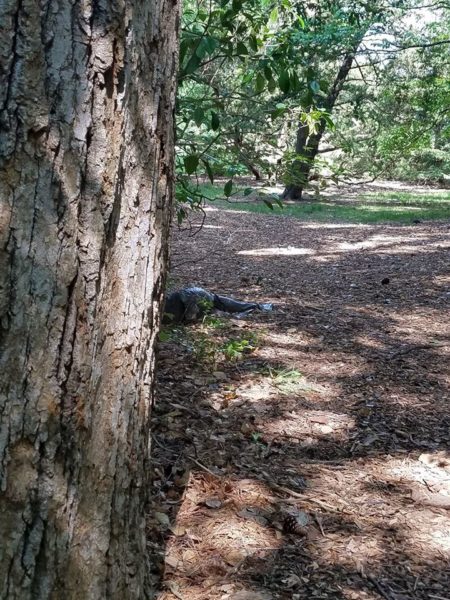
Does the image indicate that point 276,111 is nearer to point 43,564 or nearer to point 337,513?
point 337,513

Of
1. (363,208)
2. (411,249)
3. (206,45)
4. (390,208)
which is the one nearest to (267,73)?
(206,45)

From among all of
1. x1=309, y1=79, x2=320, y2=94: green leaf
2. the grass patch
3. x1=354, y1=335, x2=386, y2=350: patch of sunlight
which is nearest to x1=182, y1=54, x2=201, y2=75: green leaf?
x1=309, y1=79, x2=320, y2=94: green leaf

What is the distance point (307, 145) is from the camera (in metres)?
14.4

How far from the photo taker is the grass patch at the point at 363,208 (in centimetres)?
1702

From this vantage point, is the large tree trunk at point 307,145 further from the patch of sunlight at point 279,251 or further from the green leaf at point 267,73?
the patch of sunlight at point 279,251

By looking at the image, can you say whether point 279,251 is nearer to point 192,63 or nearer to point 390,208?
point 192,63

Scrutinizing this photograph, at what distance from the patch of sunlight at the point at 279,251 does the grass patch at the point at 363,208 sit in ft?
9.92

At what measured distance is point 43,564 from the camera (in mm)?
1474

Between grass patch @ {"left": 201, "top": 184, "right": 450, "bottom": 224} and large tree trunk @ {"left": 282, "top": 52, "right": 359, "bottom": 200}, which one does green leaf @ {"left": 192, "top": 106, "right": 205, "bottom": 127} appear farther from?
grass patch @ {"left": 201, "top": 184, "right": 450, "bottom": 224}

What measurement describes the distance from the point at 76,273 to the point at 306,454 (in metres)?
2.18

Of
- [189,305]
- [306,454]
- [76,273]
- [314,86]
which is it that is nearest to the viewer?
[76,273]

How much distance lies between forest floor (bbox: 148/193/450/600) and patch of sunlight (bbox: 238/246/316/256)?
3.67 metres

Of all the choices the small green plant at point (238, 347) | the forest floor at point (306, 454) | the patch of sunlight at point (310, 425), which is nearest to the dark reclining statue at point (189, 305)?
the forest floor at point (306, 454)

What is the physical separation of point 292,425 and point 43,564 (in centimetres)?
230
